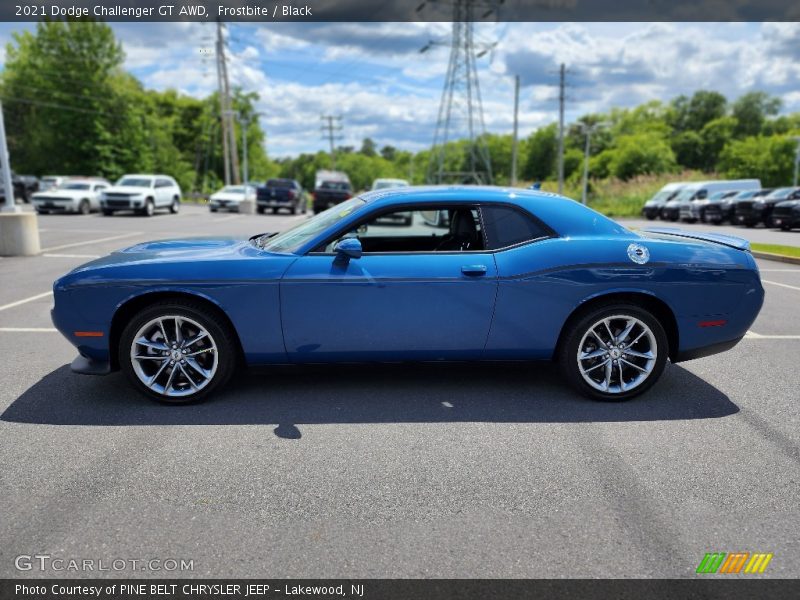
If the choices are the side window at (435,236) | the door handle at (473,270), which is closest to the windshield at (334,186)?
the side window at (435,236)

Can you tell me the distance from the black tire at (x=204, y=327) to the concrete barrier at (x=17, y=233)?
9.74 m

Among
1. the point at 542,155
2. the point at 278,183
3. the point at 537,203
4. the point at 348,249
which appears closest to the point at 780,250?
the point at 537,203

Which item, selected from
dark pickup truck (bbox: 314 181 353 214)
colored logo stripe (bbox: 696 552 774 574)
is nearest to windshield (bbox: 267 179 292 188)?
dark pickup truck (bbox: 314 181 353 214)

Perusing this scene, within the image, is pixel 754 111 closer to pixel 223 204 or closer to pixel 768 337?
pixel 223 204

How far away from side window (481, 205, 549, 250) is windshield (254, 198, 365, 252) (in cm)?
92

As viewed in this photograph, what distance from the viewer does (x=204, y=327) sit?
413cm

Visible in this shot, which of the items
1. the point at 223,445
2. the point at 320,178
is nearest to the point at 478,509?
the point at 223,445

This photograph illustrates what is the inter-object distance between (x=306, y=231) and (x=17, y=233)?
10116 mm

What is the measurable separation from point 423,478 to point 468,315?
1331 mm

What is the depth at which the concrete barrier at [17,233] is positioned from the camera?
11992 millimetres

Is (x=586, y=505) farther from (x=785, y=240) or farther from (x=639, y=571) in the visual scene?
(x=785, y=240)

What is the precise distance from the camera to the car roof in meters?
4.42

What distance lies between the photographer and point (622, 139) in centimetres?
9656

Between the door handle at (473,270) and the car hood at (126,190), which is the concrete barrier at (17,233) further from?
the car hood at (126,190)
